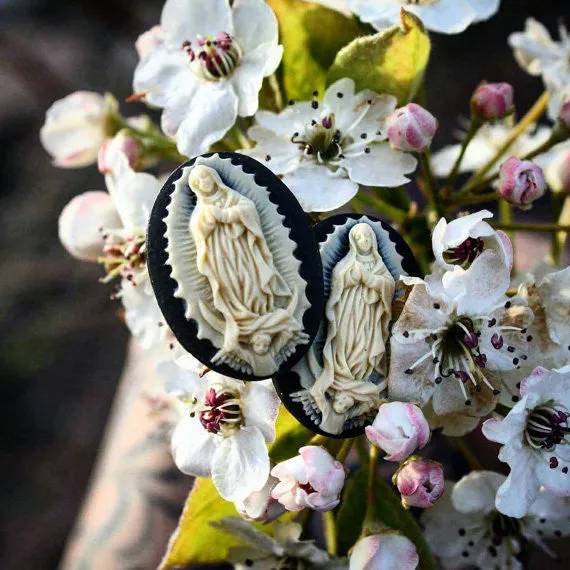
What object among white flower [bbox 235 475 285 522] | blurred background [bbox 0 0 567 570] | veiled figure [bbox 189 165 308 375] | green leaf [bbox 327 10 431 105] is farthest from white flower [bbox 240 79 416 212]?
blurred background [bbox 0 0 567 570]

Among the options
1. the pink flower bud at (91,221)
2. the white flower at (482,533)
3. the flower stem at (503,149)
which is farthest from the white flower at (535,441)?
the pink flower bud at (91,221)

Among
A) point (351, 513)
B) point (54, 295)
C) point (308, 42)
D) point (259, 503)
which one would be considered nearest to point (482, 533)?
point (351, 513)

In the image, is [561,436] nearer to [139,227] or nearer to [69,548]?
[139,227]

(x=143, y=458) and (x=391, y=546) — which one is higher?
(x=391, y=546)

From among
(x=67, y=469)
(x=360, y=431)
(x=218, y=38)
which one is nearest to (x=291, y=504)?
(x=360, y=431)

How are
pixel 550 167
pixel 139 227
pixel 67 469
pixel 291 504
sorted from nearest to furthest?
pixel 291 504, pixel 139 227, pixel 550 167, pixel 67 469

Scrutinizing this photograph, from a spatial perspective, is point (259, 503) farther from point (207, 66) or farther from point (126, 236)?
point (207, 66)
